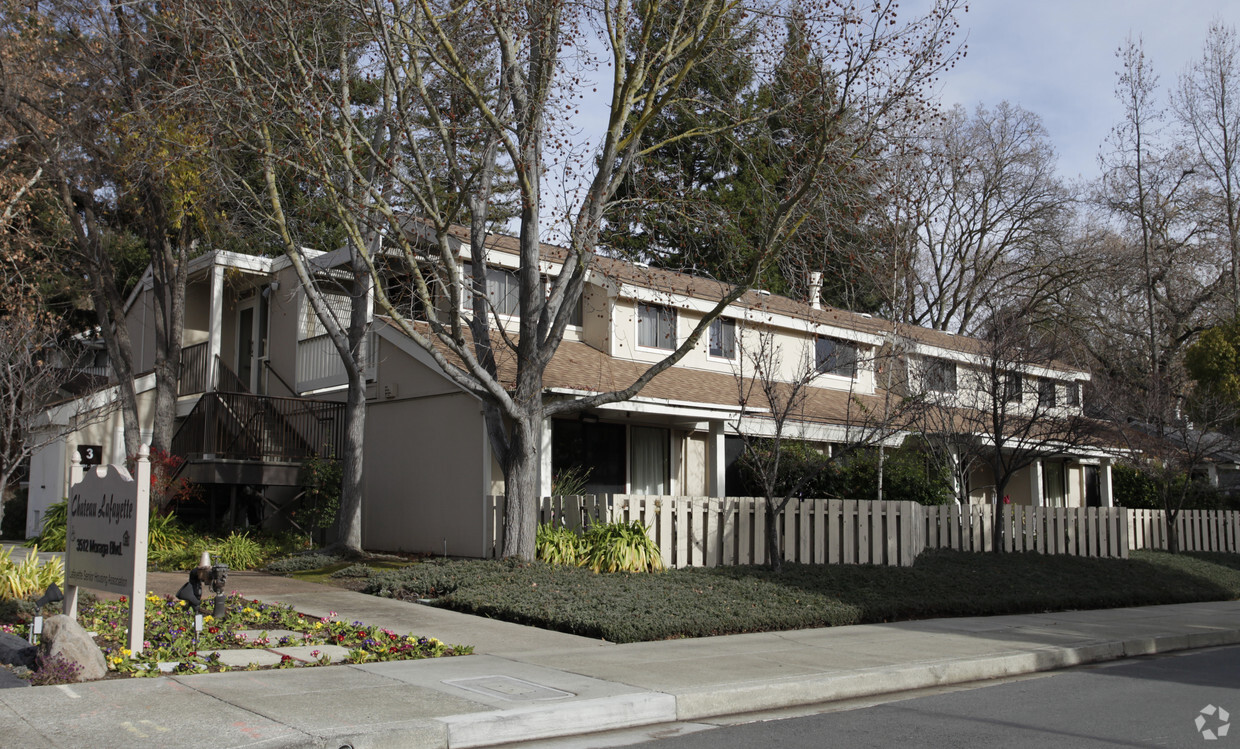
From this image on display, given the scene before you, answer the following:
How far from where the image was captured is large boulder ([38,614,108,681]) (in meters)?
7.14

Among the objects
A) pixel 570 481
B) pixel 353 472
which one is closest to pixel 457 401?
pixel 353 472

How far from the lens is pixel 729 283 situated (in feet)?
46.2

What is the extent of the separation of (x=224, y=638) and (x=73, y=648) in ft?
5.85

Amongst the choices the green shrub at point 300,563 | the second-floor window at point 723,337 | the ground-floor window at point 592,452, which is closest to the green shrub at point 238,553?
the green shrub at point 300,563

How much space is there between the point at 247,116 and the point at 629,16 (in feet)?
17.9

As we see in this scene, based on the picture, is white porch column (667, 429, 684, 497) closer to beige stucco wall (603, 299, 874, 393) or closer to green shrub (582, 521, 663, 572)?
beige stucco wall (603, 299, 874, 393)

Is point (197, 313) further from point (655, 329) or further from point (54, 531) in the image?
point (655, 329)

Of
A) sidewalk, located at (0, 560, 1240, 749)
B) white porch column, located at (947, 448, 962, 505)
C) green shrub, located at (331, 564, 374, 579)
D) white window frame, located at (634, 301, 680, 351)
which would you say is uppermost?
white window frame, located at (634, 301, 680, 351)

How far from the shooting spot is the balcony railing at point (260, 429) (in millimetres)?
18109

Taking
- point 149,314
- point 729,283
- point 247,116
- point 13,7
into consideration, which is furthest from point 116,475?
point 149,314

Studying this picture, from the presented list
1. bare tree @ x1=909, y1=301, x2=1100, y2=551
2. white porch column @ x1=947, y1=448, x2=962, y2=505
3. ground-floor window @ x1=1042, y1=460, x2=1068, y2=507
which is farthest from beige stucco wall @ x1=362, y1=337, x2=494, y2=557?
ground-floor window @ x1=1042, y1=460, x2=1068, y2=507

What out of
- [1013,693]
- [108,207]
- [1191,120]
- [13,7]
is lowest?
[1013,693]

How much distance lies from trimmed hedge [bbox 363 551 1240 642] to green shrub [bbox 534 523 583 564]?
0.67 meters

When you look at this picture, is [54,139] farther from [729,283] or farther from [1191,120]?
[1191,120]
